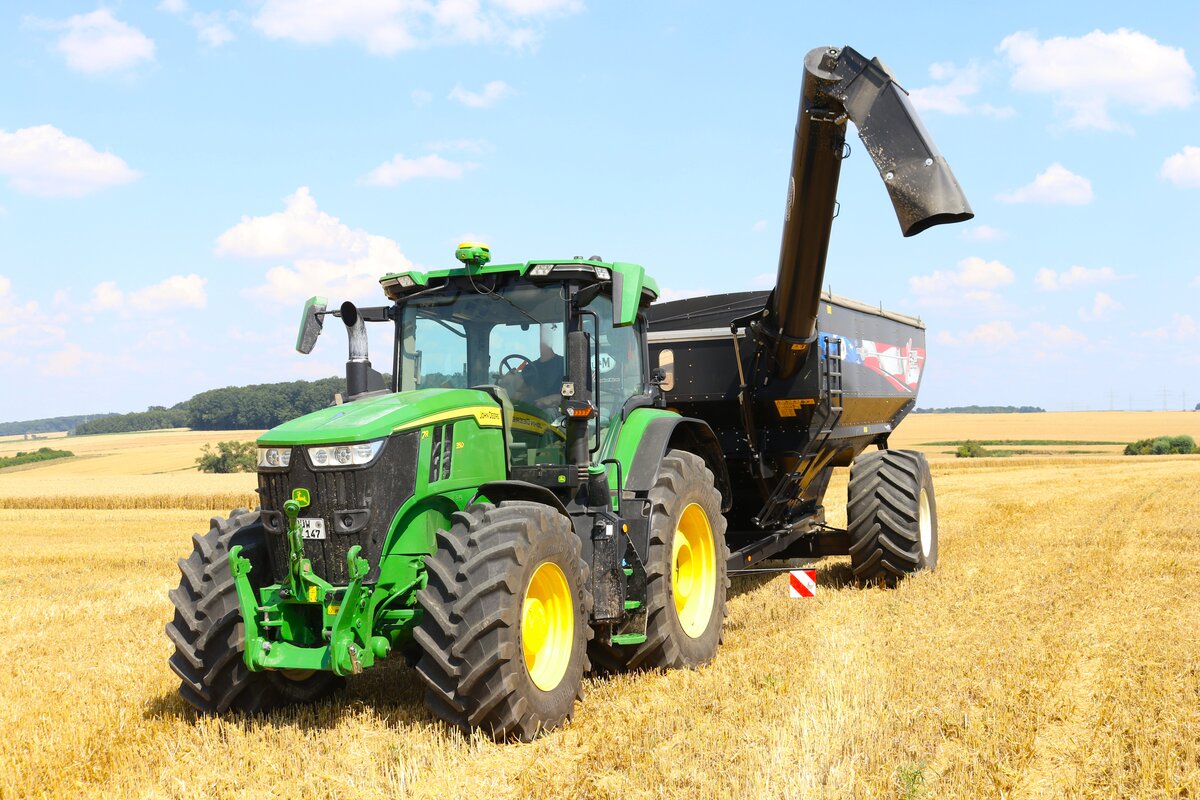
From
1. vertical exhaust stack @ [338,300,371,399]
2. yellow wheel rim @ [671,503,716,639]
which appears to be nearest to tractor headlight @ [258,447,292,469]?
vertical exhaust stack @ [338,300,371,399]

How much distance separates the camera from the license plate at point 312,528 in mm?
5391

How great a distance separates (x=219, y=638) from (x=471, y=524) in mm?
1515

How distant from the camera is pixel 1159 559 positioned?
35.9 ft

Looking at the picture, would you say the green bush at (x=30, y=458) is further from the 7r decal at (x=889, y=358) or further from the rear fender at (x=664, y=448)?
the rear fender at (x=664, y=448)

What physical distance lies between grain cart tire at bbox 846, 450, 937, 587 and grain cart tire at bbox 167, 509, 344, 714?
19.5 ft

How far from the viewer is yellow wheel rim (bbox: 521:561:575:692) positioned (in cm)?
555

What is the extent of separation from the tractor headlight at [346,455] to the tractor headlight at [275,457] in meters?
0.16

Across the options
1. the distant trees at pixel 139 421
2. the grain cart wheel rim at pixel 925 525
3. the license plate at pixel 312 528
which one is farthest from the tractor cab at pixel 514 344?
the distant trees at pixel 139 421

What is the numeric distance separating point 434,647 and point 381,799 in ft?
2.55

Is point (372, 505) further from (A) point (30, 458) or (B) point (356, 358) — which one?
(A) point (30, 458)

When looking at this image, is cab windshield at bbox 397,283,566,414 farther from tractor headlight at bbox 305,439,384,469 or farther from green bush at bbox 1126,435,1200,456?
green bush at bbox 1126,435,1200,456

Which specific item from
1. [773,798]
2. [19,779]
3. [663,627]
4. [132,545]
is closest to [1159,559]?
[663,627]

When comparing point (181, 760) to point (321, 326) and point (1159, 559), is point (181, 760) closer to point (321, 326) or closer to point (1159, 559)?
point (321, 326)

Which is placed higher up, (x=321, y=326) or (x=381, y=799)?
(x=321, y=326)
